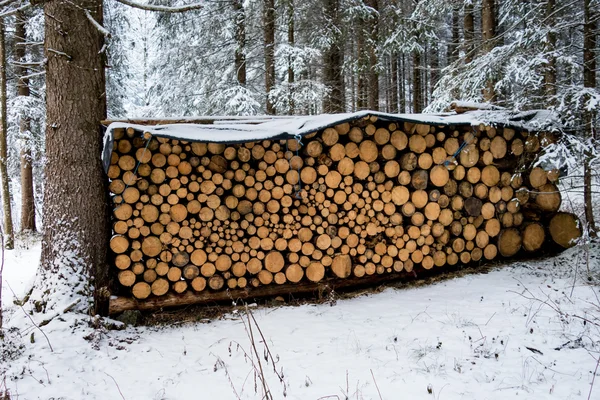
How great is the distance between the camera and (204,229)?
3.98 m

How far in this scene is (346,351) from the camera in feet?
9.85

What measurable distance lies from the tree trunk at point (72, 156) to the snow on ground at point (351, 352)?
Answer: 2.13 feet

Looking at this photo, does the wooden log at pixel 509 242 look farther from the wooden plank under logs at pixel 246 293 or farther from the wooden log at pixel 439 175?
the wooden log at pixel 439 175

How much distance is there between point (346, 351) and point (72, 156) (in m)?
3.36

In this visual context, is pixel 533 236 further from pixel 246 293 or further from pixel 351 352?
pixel 246 293

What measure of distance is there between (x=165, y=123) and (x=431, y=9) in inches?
294

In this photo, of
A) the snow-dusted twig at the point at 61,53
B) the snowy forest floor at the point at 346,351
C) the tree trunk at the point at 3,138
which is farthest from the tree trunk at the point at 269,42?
the snowy forest floor at the point at 346,351

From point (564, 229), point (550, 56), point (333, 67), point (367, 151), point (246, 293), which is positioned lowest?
point (246, 293)

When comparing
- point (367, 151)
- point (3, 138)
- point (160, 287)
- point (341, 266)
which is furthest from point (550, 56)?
point (3, 138)

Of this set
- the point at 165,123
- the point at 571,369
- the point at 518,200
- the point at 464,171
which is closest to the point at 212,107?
the point at 165,123

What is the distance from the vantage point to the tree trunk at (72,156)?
12.1 feet

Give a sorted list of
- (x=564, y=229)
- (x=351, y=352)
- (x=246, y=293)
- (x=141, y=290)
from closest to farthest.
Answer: (x=351, y=352) < (x=141, y=290) < (x=246, y=293) < (x=564, y=229)

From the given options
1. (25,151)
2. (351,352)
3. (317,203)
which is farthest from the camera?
(25,151)

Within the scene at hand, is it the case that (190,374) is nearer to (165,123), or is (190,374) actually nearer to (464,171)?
(165,123)
